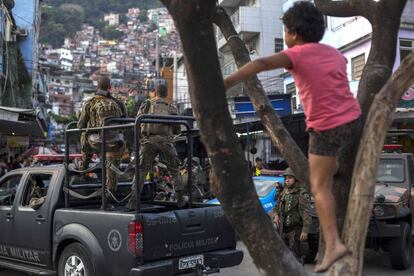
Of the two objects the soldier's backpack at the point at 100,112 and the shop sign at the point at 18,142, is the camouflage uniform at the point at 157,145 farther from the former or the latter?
the shop sign at the point at 18,142

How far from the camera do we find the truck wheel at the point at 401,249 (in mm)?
8164

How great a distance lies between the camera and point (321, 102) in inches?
103

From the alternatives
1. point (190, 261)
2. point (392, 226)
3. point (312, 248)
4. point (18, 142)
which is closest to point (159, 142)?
point (190, 261)

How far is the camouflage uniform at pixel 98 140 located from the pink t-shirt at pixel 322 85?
436 cm

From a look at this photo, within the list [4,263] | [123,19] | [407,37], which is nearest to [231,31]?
[4,263]

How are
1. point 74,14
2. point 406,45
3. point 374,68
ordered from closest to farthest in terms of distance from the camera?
point 374,68 → point 406,45 → point 74,14

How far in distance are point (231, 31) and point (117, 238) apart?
2657 mm

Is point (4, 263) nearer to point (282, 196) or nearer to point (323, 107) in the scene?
point (282, 196)

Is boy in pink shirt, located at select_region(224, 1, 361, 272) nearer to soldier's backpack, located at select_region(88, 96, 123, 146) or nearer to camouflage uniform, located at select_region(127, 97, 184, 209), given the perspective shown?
camouflage uniform, located at select_region(127, 97, 184, 209)

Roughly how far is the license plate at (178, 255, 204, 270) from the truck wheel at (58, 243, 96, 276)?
→ 1.00 meters

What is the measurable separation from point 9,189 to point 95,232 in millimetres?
2587

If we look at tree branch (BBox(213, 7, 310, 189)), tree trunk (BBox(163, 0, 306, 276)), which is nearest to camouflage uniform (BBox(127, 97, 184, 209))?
tree branch (BBox(213, 7, 310, 189))

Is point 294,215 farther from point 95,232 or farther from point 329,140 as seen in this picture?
point 329,140

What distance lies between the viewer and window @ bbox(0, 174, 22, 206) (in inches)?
300
